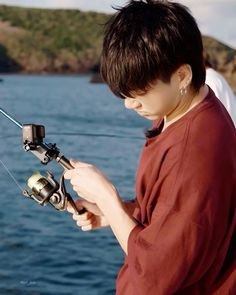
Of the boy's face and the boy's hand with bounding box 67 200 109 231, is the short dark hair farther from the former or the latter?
the boy's hand with bounding box 67 200 109 231

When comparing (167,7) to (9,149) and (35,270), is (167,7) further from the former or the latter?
(9,149)

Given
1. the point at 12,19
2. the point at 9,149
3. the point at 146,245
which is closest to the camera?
the point at 146,245

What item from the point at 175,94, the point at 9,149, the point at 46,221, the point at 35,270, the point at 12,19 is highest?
the point at 175,94

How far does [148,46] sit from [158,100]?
125mm

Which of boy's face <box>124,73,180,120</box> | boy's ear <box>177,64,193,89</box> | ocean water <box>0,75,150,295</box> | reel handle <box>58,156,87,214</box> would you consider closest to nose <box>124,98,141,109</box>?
boy's face <box>124,73,180,120</box>

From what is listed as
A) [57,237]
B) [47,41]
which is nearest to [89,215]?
[57,237]

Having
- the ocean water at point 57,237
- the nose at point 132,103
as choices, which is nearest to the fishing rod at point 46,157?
the nose at point 132,103

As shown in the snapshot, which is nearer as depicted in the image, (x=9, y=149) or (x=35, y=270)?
(x=35, y=270)

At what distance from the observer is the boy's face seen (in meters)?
1.56

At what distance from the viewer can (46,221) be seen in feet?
26.9

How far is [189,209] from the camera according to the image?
1.50 metres

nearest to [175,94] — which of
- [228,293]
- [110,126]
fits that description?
[228,293]

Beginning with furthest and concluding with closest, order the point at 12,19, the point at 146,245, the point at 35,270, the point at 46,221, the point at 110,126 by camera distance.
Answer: the point at 12,19 → the point at 110,126 → the point at 46,221 → the point at 35,270 → the point at 146,245

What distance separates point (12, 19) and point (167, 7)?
181 ft
